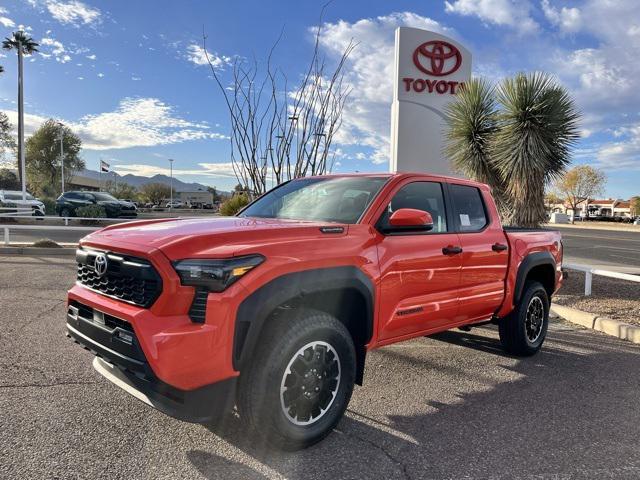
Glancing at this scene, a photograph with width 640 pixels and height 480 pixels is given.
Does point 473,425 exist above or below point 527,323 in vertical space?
below

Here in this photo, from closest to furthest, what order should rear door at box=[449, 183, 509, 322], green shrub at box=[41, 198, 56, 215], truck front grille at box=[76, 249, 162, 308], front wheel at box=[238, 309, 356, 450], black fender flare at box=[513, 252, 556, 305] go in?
truck front grille at box=[76, 249, 162, 308], front wheel at box=[238, 309, 356, 450], rear door at box=[449, 183, 509, 322], black fender flare at box=[513, 252, 556, 305], green shrub at box=[41, 198, 56, 215]

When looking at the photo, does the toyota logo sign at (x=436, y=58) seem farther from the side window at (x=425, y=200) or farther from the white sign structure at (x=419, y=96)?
the side window at (x=425, y=200)

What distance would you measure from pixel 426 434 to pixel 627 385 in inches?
90.8

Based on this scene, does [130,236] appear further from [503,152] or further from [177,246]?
[503,152]

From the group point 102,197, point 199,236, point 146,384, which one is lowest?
point 146,384

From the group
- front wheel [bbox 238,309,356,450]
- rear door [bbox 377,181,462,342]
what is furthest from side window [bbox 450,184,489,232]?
front wheel [bbox 238,309,356,450]

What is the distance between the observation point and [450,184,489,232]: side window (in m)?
4.54

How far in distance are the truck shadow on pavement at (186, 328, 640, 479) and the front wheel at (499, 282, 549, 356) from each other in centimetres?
15

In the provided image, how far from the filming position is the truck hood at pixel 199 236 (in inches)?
110

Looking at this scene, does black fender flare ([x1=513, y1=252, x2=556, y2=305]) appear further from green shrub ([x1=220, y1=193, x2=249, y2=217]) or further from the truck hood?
green shrub ([x1=220, y1=193, x2=249, y2=217])

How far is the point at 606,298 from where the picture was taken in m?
7.99

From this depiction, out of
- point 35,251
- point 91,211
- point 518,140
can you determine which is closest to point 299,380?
point 518,140

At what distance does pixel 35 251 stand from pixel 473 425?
1180 centimetres

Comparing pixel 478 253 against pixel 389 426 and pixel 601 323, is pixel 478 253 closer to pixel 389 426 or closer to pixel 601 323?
pixel 389 426
